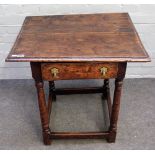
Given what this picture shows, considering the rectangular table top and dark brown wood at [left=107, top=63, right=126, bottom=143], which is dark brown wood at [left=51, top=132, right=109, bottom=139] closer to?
dark brown wood at [left=107, top=63, right=126, bottom=143]

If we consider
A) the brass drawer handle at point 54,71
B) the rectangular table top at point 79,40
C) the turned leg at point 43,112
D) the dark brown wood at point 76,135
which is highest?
the rectangular table top at point 79,40

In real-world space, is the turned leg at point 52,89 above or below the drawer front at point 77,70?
below

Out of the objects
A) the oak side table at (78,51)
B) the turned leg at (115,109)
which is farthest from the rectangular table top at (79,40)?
the turned leg at (115,109)

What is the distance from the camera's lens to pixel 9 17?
168 centimetres

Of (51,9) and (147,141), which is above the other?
(51,9)

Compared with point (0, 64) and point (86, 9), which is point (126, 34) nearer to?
point (86, 9)

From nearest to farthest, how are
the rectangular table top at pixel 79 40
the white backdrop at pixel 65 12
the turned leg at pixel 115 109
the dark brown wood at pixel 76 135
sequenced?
1. the rectangular table top at pixel 79 40
2. the turned leg at pixel 115 109
3. the dark brown wood at pixel 76 135
4. the white backdrop at pixel 65 12

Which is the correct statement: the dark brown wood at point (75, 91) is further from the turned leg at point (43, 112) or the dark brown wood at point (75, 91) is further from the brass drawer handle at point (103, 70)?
the brass drawer handle at point (103, 70)

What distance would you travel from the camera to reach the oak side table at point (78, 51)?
40.1 inches

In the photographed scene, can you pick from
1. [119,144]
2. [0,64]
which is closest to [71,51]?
[119,144]

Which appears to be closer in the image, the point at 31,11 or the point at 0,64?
the point at 31,11

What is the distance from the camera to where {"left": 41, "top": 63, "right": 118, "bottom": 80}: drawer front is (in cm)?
106

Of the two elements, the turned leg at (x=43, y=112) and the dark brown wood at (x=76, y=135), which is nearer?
the turned leg at (x=43, y=112)
